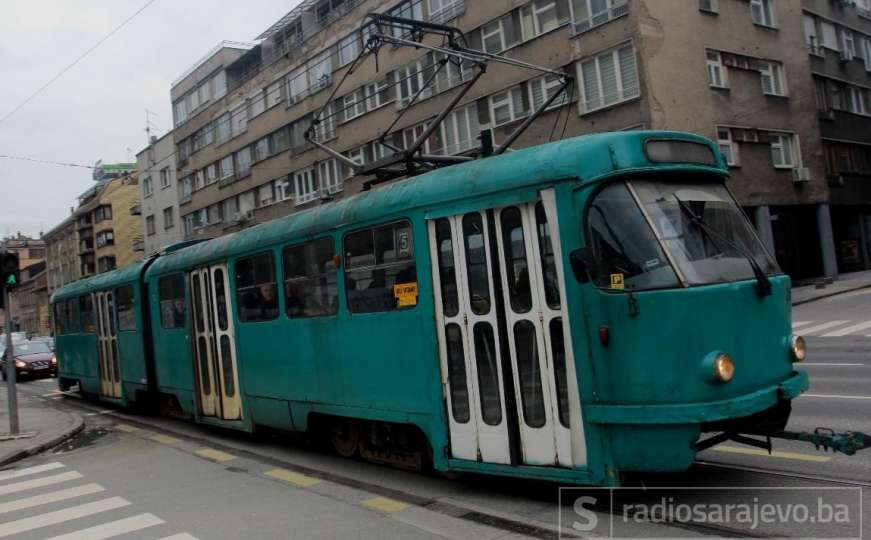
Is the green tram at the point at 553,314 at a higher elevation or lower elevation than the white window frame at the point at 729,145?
lower

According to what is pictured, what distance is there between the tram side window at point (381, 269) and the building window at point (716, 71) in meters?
21.6

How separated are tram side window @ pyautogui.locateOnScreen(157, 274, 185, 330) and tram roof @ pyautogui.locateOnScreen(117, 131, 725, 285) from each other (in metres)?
3.38

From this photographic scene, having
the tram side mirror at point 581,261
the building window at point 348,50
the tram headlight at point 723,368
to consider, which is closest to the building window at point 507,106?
the building window at point 348,50

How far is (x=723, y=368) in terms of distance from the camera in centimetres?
502

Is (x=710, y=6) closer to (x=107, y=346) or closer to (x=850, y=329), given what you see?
(x=850, y=329)

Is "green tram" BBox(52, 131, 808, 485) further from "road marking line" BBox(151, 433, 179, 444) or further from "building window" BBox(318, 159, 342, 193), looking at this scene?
"building window" BBox(318, 159, 342, 193)

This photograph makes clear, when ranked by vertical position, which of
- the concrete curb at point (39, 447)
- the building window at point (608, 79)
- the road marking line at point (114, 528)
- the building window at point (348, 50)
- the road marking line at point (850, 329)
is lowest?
the road marking line at point (850, 329)

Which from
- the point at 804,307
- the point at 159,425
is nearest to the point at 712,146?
the point at 159,425

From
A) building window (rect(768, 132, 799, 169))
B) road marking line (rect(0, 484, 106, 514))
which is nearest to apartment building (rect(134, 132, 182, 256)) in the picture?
building window (rect(768, 132, 799, 169))

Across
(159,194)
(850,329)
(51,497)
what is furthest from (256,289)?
(159,194)

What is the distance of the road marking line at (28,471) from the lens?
948 centimetres

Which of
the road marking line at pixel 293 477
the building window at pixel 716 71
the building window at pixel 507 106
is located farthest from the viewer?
the building window at pixel 507 106

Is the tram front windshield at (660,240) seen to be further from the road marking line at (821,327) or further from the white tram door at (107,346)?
the road marking line at (821,327)

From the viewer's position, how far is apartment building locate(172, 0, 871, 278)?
78.5 feet
